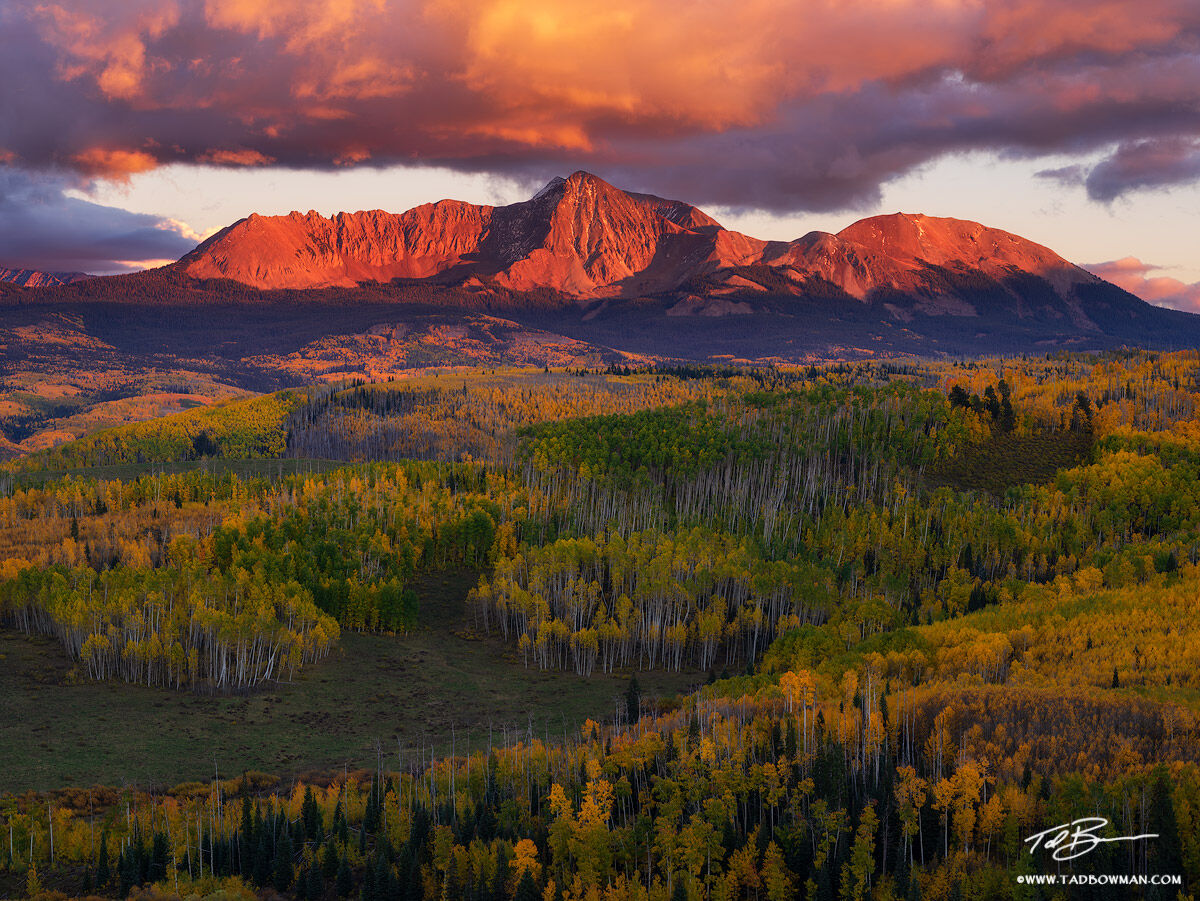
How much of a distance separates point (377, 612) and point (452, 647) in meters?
16.9

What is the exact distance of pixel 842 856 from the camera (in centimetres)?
8356

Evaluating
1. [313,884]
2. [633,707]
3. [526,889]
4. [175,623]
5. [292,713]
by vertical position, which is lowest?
[292,713]

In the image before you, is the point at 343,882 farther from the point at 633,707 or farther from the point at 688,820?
the point at 633,707

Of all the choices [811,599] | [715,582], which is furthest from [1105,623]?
[715,582]

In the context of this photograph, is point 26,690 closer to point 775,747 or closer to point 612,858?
point 612,858

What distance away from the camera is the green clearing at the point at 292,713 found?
120 m
